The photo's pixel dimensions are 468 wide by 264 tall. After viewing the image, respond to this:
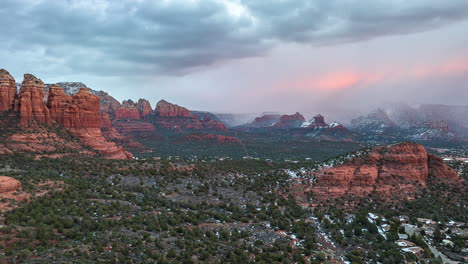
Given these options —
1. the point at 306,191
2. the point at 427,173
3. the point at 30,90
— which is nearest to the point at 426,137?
the point at 427,173

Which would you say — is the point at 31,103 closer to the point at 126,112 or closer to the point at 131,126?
the point at 131,126

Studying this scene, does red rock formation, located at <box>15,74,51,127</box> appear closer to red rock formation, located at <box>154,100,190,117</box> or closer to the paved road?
the paved road

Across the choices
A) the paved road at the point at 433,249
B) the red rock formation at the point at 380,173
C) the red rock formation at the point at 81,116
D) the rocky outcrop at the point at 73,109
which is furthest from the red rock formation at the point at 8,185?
the rocky outcrop at the point at 73,109

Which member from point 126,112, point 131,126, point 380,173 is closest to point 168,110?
point 126,112

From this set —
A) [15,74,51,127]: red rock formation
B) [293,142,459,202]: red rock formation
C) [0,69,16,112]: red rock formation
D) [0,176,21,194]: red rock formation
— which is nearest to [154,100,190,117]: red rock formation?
[0,69,16,112]: red rock formation

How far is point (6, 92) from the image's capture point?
49.2 m

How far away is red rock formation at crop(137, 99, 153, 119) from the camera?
174 metres

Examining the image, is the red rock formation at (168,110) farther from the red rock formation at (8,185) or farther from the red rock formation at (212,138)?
the red rock formation at (8,185)

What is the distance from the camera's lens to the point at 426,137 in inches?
6821

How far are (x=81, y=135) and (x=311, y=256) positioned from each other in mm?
49845

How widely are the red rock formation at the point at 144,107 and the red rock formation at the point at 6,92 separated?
12143 centimetres

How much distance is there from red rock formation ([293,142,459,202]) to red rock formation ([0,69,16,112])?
50608 mm

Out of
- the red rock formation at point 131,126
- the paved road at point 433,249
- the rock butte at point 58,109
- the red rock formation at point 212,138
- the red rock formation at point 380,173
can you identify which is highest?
the rock butte at point 58,109

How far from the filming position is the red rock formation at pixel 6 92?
48812 millimetres
